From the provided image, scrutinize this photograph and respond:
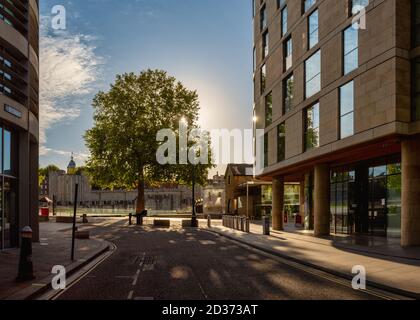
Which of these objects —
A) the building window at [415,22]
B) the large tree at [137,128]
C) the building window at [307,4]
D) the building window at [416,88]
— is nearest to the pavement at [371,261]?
the building window at [416,88]

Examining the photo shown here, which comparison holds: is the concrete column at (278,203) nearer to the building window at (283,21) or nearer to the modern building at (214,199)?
the building window at (283,21)

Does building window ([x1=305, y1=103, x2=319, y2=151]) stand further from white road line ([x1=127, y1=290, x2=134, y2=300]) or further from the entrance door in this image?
white road line ([x1=127, y1=290, x2=134, y2=300])

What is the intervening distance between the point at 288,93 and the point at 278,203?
29.8ft

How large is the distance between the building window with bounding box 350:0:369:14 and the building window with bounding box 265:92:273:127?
1250 cm

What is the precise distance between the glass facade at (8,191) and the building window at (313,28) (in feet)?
60.7

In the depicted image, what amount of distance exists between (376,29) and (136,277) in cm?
1600

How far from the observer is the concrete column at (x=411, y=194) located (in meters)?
20.0

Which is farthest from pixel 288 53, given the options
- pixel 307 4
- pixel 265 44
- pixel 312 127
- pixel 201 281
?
pixel 201 281

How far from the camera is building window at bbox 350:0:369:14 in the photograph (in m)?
21.7

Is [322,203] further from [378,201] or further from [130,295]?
[130,295]

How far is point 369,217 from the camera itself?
27.1 meters

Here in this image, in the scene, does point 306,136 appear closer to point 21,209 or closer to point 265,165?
point 265,165

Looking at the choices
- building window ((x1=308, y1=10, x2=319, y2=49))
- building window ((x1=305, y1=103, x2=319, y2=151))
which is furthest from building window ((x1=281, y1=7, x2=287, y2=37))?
building window ((x1=305, y1=103, x2=319, y2=151))
